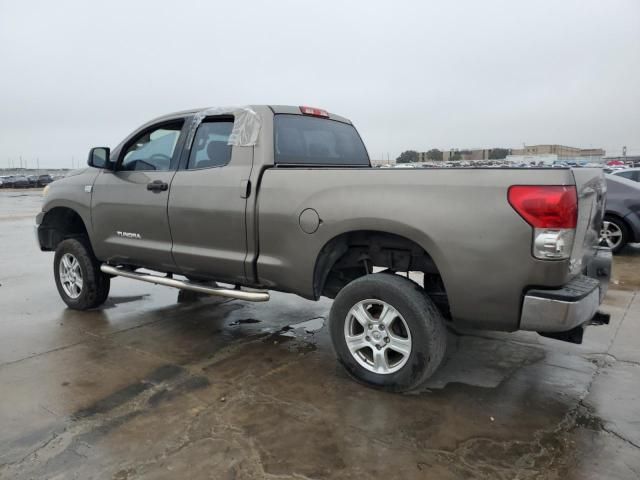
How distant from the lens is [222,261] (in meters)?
4.00

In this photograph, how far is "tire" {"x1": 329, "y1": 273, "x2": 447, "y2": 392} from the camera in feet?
10.2

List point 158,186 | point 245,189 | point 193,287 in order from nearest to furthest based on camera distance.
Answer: point 245,189
point 193,287
point 158,186

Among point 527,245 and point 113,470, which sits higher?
point 527,245

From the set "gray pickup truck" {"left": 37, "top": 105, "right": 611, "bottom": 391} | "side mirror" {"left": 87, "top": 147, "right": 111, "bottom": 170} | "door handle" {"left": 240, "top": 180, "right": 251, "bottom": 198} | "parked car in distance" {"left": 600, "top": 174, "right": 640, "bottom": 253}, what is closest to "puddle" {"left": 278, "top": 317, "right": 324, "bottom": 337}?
"gray pickup truck" {"left": 37, "top": 105, "right": 611, "bottom": 391}

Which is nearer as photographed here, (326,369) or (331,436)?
(331,436)

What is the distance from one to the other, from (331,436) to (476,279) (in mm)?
1232

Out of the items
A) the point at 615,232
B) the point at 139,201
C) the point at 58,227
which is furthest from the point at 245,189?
the point at 615,232

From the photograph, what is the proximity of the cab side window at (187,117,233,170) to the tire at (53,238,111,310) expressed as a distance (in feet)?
5.94

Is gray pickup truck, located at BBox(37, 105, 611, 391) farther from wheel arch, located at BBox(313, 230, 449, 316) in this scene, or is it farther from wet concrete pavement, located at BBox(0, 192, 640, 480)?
wet concrete pavement, located at BBox(0, 192, 640, 480)

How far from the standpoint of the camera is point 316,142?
4.48 m

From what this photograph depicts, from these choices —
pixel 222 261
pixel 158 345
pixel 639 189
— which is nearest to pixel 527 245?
pixel 222 261

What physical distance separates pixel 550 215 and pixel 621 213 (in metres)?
6.69

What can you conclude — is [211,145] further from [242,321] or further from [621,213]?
[621,213]

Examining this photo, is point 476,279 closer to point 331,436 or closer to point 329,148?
point 331,436
